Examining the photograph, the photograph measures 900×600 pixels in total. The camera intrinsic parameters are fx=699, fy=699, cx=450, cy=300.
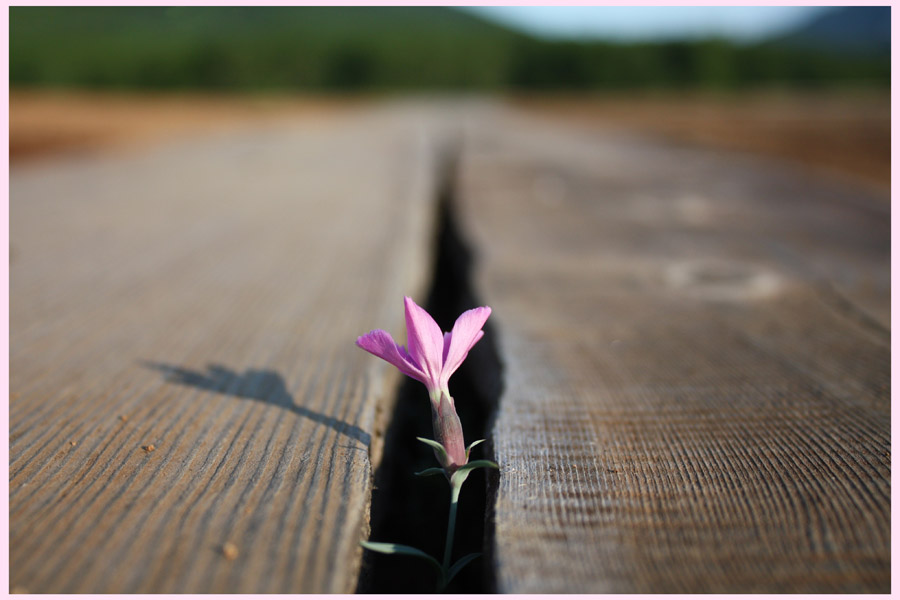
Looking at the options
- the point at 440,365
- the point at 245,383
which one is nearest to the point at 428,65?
Result: the point at 245,383

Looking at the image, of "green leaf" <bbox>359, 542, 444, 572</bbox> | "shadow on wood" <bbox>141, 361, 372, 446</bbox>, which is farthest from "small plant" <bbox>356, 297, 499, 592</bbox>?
"shadow on wood" <bbox>141, 361, 372, 446</bbox>

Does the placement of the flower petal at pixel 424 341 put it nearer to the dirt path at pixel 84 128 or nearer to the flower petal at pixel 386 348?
the flower petal at pixel 386 348

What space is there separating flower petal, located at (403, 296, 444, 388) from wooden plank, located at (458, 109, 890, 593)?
0.15 m

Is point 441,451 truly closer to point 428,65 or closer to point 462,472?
point 462,472

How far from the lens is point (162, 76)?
143ft

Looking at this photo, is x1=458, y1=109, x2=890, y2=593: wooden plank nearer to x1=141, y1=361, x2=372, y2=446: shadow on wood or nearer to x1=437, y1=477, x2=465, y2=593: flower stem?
x1=437, y1=477, x2=465, y2=593: flower stem

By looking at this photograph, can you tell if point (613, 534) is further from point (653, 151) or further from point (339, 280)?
point (653, 151)

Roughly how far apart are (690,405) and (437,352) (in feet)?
1.46

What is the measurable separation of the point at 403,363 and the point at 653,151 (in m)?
5.60

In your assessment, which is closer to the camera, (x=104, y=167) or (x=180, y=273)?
(x=180, y=273)

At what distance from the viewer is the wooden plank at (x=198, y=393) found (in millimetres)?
610

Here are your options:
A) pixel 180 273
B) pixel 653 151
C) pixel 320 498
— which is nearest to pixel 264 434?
pixel 320 498

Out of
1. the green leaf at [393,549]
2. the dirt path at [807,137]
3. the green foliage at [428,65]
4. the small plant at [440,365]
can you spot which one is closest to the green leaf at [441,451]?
the small plant at [440,365]

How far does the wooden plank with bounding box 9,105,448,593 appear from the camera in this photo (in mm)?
610
